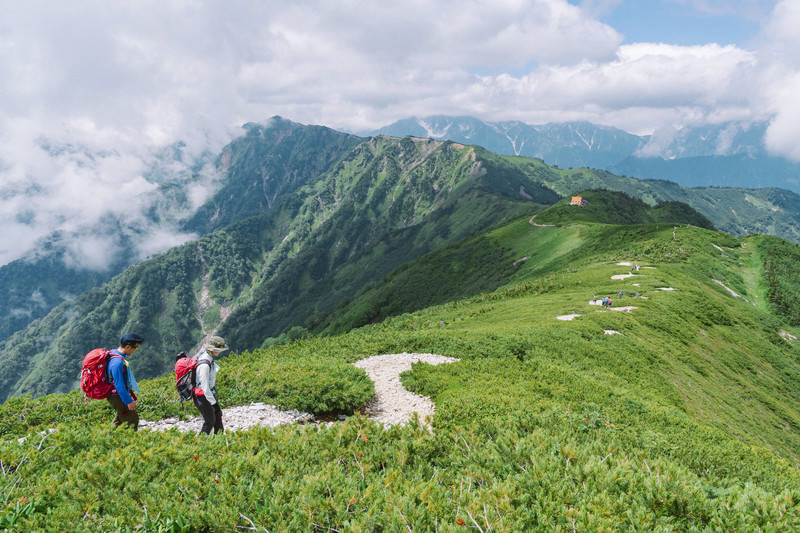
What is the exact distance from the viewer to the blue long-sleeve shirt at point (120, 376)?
386 inches

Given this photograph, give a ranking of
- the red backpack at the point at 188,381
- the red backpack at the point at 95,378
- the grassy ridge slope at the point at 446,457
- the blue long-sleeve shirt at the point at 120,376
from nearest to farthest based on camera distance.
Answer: the grassy ridge slope at the point at 446,457 → the red backpack at the point at 95,378 → the blue long-sleeve shirt at the point at 120,376 → the red backpack at the point at 188,381

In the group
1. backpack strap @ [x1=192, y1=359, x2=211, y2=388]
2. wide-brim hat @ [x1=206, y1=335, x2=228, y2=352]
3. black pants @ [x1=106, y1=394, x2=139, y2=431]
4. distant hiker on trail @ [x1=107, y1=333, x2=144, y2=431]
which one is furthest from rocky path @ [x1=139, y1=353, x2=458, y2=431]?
wide-brim hat @ [x1=206, y1=335, x2=228, y2=352]

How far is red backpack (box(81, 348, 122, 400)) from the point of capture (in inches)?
381

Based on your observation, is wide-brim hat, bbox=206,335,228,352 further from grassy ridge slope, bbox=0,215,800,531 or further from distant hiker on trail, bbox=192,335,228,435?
grassy ridge slope, bbox=0,215,800,531

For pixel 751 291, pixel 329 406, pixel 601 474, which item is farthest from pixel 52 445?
pixel 751 291

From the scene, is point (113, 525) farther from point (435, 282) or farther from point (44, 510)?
point (435, 282)

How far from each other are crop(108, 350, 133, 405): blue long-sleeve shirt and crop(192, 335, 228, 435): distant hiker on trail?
5.42ft

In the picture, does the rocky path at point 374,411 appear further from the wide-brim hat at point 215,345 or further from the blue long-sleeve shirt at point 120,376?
the wide-brim hat at point 215,345

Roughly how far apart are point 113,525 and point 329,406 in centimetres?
828

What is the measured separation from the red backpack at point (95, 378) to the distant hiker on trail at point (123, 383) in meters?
0.12

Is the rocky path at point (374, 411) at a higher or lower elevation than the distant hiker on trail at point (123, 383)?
lower

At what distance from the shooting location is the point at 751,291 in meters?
54.8

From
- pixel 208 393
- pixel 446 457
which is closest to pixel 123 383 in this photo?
pixel 208 393

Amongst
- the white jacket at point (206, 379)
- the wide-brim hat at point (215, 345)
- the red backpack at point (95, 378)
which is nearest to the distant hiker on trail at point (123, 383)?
the red backpack at point (95, 378)
